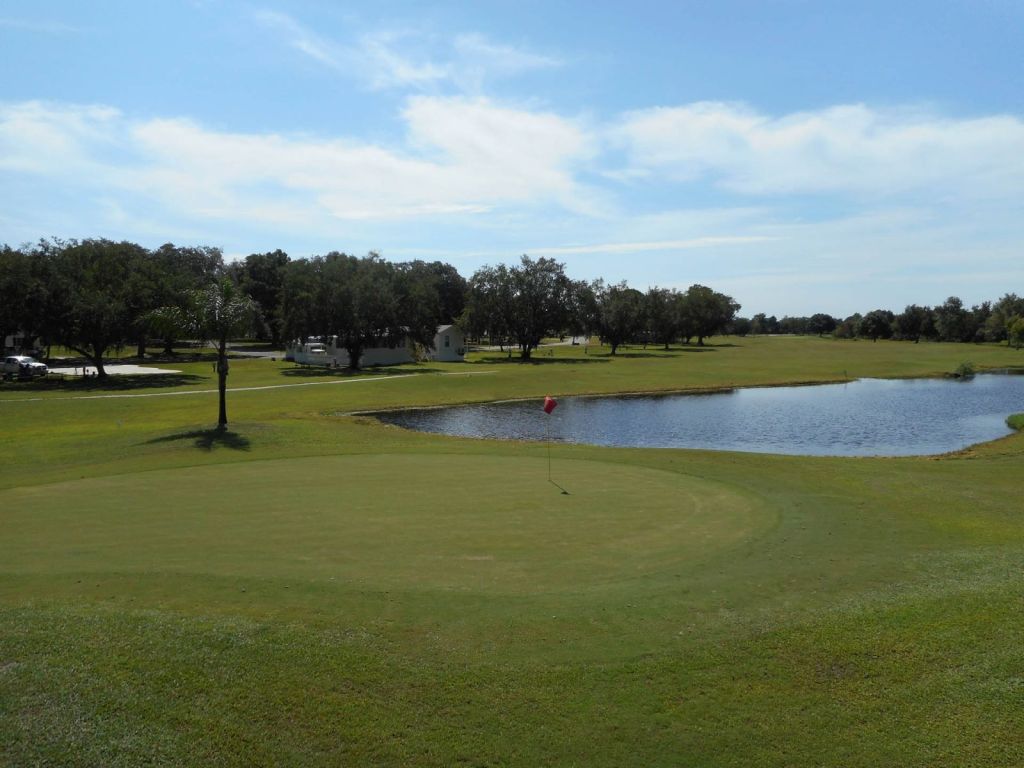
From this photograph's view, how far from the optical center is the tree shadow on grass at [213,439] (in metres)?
27.6

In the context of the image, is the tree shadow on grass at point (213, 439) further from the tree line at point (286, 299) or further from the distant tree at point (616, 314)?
the distant tree at point (616, 314)

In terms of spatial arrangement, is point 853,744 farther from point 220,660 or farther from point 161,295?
point 161,295

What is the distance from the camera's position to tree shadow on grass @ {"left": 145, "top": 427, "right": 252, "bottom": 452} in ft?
90.4

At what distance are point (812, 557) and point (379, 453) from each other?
16.5 metres

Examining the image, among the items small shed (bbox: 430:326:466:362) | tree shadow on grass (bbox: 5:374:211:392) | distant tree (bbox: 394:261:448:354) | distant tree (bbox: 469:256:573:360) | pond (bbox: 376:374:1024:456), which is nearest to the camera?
pond (bbox: 376:374:1024:456)

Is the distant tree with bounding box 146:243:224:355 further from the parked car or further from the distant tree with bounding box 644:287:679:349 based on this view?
the distant tree with bounding box 644:287:679:349

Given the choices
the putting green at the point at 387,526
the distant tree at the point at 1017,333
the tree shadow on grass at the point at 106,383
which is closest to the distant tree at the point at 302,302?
the tree shadow on grass at the point at 106,383

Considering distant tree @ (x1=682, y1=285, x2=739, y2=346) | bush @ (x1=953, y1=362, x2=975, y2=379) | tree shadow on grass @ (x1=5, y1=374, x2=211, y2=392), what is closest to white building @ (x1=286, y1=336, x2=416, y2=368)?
tree shadow on grass @ (x1=5, y1=374, x2=211, y2=392)

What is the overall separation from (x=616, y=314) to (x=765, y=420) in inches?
3288

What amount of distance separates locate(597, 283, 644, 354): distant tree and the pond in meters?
63.3

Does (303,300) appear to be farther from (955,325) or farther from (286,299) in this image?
(955,325)

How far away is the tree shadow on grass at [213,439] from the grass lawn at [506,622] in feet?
23.0

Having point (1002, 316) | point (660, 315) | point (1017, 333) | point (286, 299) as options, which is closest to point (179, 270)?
point (286, 299)

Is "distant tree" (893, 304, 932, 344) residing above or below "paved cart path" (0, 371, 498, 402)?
above
